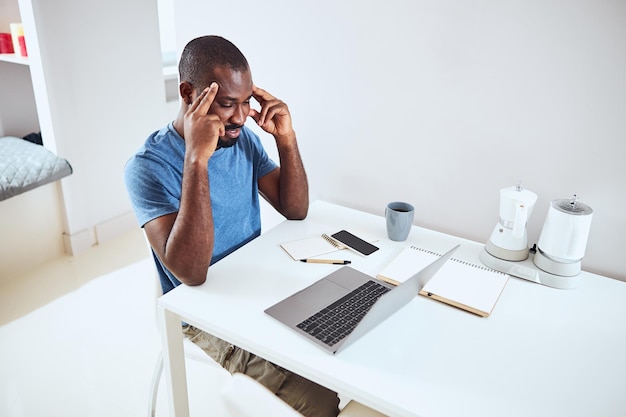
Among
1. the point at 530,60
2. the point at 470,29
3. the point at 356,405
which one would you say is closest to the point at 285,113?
the point at 470,29

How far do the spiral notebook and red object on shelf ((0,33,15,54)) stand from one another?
7.96ft

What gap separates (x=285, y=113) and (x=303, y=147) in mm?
319

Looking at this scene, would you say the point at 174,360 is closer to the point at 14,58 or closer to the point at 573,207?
the point at 573,207

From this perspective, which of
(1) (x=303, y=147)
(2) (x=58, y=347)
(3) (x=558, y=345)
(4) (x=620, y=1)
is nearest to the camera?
(3) (x=558, y=345)

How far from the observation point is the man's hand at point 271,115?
1.40 m

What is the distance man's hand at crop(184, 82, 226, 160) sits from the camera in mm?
1170

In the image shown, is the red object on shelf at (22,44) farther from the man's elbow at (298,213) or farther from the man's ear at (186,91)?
the man's elbow at (298,213)

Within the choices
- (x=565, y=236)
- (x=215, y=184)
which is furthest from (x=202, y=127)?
(x=565, y=236)

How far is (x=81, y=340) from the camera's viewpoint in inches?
77.3

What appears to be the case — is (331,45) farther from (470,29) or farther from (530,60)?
(530,60)

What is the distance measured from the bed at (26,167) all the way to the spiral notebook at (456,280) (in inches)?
73.5

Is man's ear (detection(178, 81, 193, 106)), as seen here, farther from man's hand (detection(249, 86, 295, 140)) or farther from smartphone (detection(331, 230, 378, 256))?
smartphone (detection(331, 230, 378, 256))

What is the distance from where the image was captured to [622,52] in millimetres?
1154

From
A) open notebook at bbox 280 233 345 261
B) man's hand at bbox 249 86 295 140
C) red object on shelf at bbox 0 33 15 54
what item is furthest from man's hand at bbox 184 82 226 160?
→ red object on shelf at bbox 0 33 15 54
